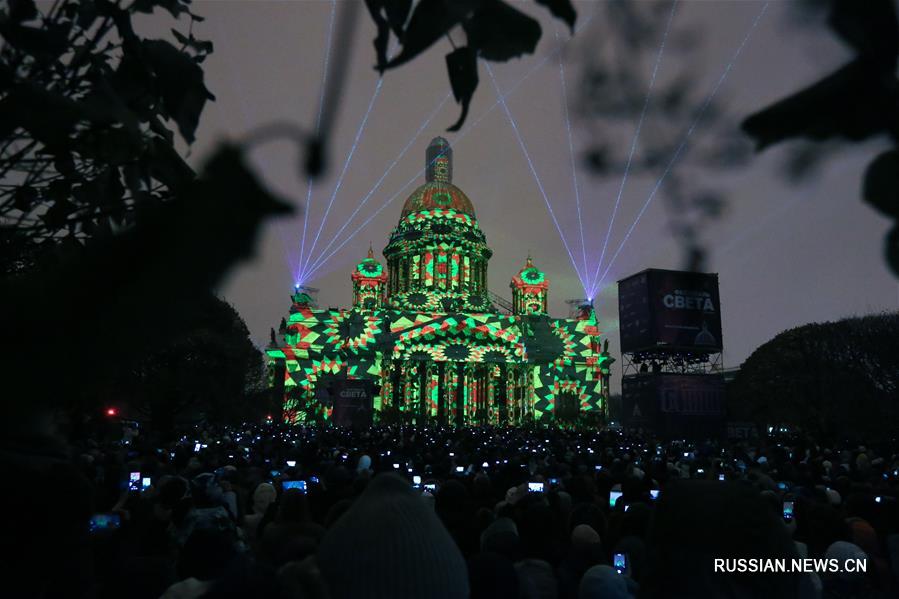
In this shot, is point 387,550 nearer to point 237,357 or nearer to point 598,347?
point 237,357

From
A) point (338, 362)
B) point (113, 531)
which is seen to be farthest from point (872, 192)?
point (338, 362)

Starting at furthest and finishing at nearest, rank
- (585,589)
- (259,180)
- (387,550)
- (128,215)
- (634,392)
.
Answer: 1. (634,392)
2. (585,589)
3. (128,215)
4. (387,550)
5. (259,180)

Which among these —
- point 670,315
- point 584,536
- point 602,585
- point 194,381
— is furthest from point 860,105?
point 194,381

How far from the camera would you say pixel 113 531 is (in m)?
7.05

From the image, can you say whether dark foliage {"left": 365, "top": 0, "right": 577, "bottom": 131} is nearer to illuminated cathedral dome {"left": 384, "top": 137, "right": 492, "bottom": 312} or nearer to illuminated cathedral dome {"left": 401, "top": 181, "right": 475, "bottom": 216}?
illuminated cathedral dome {"left": 384, "top": 137, "right": 492, "bottom": 312}

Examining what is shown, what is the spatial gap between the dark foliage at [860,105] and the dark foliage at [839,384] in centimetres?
3447

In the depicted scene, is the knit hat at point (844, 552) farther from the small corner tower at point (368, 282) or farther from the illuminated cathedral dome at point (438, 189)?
the illuminated cathedral dome at point (438, 189)

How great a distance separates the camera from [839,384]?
41281mm

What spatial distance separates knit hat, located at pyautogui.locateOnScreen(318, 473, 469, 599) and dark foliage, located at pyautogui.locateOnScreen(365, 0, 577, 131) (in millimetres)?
1695

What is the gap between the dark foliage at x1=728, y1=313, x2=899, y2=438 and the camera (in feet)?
123

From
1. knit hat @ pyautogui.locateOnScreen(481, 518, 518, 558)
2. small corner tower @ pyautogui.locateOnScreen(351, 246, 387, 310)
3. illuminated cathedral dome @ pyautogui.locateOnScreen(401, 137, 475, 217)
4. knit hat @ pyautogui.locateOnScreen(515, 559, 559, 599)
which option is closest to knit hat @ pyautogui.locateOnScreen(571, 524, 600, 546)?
knit hat @ pyautogui.locateOnScreen(481, 518, 518, 558)

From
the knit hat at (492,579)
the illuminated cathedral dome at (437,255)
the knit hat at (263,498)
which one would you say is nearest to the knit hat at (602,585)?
the knit hat at (492,579)

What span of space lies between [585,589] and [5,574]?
13.6ft

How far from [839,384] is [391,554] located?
1805 inches
